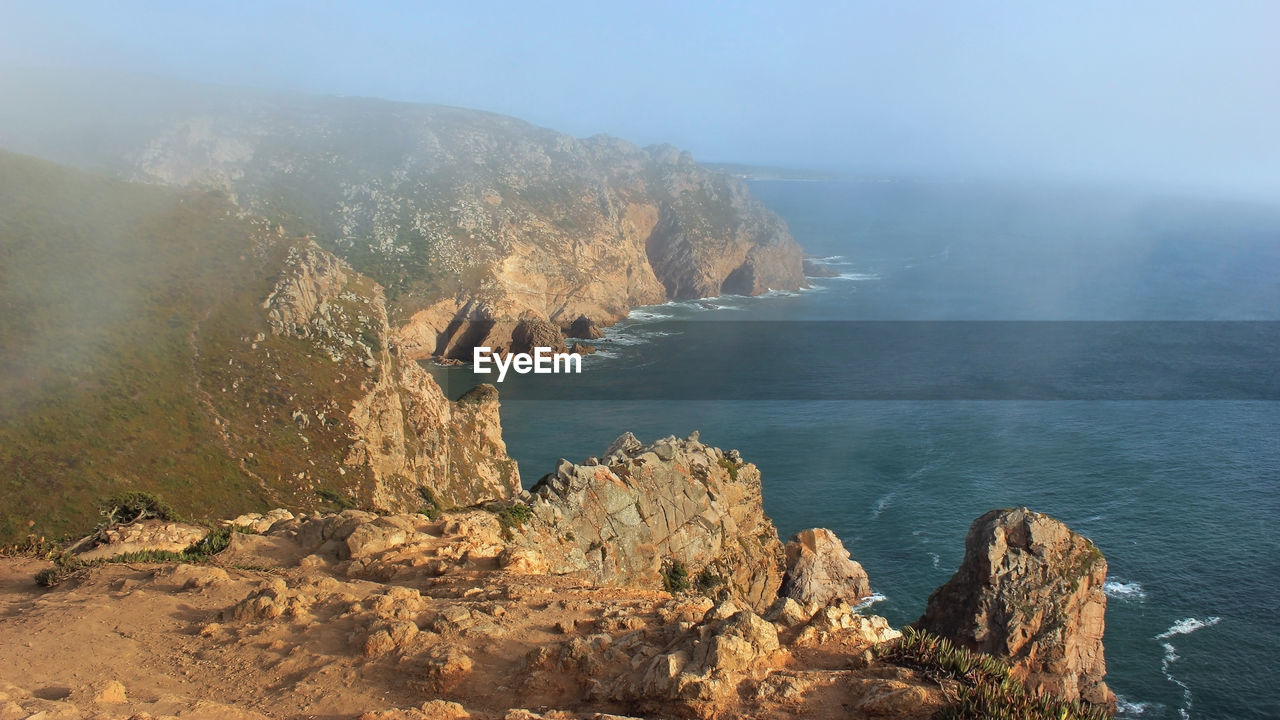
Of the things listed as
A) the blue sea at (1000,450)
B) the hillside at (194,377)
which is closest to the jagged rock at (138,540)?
the hillside at (194,377)

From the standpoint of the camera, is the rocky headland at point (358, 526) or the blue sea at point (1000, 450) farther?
the blue sea at point (1000, 450)

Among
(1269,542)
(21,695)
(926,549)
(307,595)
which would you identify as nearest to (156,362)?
(307,595)

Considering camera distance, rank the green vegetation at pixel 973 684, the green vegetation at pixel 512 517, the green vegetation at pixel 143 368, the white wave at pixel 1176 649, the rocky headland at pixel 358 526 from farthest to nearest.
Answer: the green vegetation at pixel 143 368, the white wave at pixel 1176 649, the green vegetation at pixel 512 517, the rocky headland at pixel 358 526, the green vegetation at pixel 973 684

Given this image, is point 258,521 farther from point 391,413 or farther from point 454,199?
point 454,199

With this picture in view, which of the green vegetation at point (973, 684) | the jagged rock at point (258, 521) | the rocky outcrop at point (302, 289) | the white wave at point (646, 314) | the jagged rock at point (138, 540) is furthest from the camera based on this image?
the white wave at point (646, 314)

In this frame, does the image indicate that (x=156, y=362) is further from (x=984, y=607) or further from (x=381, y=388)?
(x=984, y=607)

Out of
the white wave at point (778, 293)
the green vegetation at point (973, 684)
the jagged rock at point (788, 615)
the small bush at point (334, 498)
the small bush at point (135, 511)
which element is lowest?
the small bush at point (334, 498)

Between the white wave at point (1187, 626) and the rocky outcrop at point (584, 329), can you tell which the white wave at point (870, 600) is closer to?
the white wave at point (1187, 626)
